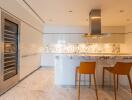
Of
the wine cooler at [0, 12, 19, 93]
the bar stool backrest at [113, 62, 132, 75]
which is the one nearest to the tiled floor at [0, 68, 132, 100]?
the wine cooler at [0, 12, 19, 93]

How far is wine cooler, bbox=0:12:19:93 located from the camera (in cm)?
371

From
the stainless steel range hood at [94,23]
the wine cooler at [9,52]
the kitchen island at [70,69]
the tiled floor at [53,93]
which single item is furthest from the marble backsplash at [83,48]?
the tiled floor at [53,93]

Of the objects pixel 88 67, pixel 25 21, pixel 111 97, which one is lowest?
pixel 111 97

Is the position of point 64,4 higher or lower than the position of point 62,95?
higher

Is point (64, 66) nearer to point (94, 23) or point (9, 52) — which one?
point (9, 52)

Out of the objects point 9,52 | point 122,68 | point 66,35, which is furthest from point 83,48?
point 9,52

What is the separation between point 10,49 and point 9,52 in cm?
11

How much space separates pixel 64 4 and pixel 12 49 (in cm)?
200

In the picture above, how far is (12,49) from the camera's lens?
4.43 m

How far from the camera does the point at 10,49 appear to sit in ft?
14.0

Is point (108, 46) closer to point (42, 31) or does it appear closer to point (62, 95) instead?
point (42, 31)

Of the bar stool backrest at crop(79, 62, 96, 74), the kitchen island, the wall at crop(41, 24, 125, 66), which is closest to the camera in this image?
the bar stool backrest at crop(79, 62, 96, 74)

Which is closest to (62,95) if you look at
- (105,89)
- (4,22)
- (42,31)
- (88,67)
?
(88,67)

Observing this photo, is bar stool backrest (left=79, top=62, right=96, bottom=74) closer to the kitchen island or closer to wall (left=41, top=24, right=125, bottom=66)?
the kitchen island
